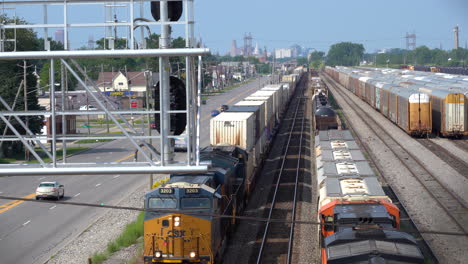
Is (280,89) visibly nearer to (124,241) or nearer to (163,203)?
(124,241)

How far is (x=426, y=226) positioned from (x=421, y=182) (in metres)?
7.93

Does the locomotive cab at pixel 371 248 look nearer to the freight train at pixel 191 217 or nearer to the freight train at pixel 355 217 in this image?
the freight train at pixel 355 217

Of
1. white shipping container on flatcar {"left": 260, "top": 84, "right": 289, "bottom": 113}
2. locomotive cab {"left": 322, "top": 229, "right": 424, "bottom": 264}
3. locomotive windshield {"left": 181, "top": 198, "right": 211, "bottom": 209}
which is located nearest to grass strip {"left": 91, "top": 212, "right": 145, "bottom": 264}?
locomotive windshield {"left": 181, "top": 198, "right": 211, "bottom": 209}

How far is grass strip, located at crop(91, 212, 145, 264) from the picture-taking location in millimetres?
19891

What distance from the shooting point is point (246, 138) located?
27.4 m

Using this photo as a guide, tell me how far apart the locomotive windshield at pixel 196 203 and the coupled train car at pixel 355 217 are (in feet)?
10.2

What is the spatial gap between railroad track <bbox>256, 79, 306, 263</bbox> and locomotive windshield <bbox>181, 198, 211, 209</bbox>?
10.7ft

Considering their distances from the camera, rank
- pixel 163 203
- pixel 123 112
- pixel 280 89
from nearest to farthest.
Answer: pixel 123 112, pixel 163 203, pixel 280 89

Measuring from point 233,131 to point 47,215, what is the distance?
9577mm

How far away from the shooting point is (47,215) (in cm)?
2762

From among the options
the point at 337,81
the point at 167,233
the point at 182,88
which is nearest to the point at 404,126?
the point at 167,233

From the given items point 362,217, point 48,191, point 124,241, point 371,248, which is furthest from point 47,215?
point 371,248

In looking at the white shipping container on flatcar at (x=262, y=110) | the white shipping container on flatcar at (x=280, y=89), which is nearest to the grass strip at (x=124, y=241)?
the white shipping container on flatcar at (x=262, y=110)

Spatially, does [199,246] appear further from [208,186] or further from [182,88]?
[182,88]
